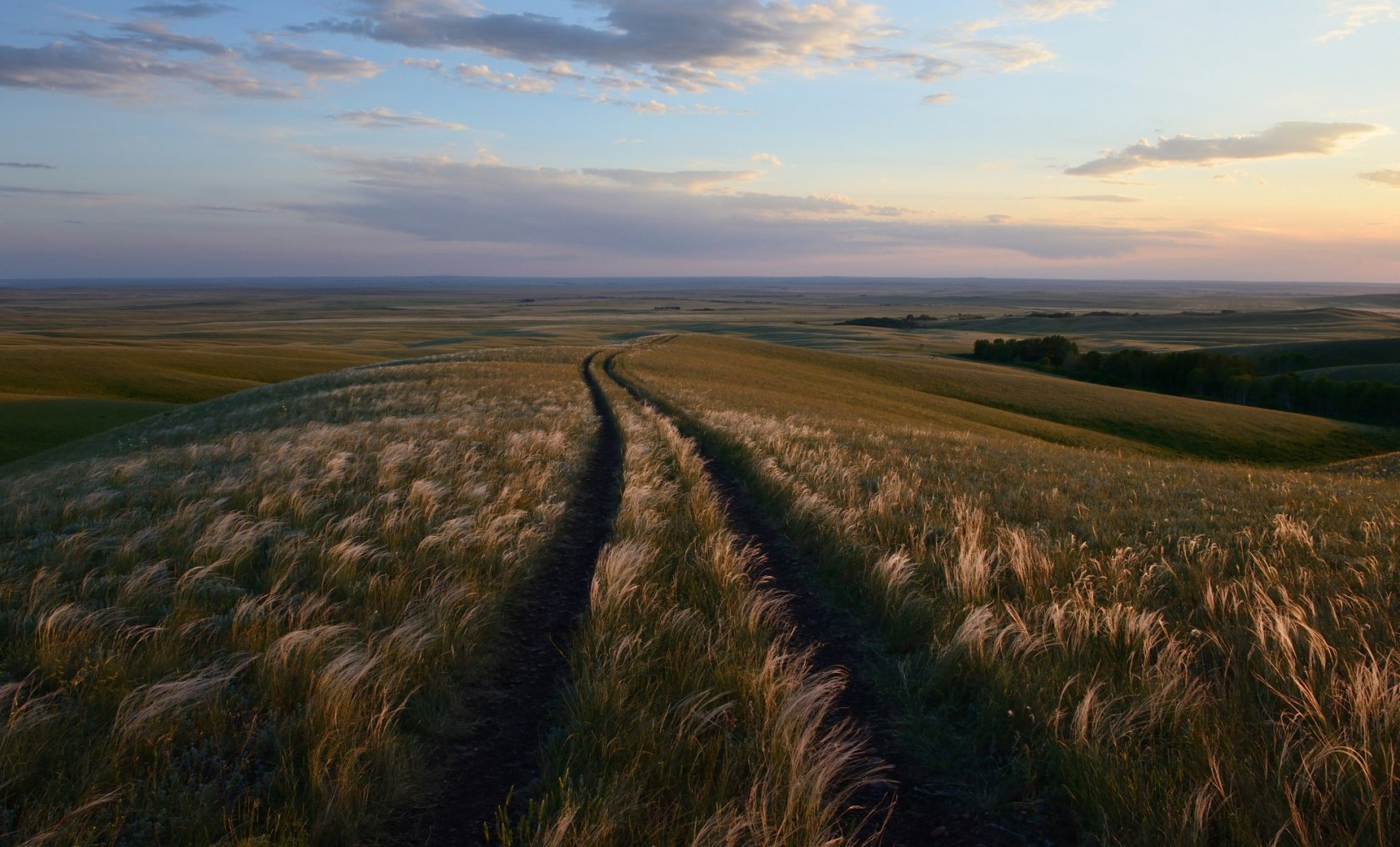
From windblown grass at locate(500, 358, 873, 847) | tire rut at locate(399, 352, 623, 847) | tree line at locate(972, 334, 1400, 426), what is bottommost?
tree line at locate(972, 334, 1400, 426)

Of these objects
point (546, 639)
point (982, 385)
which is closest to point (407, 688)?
point (546, 639)

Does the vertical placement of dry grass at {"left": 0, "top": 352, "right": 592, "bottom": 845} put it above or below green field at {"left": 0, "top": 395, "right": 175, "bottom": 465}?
above

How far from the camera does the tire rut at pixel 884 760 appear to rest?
3789mm

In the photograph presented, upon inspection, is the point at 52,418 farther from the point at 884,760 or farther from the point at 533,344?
the point at 884,760

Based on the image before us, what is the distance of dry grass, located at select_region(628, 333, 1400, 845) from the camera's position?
3.61 m

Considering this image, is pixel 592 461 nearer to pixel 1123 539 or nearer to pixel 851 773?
pixel 1123 539

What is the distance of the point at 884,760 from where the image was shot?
4.43 m

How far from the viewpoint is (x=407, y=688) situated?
193 inches

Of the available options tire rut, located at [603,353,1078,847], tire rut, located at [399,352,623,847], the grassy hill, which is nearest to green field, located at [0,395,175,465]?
the grassy hill

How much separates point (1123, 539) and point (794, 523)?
150 inches

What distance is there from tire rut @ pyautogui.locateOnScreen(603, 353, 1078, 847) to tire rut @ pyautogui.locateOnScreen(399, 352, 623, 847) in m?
1.92

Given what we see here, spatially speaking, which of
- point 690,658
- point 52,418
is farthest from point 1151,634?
point 52,418

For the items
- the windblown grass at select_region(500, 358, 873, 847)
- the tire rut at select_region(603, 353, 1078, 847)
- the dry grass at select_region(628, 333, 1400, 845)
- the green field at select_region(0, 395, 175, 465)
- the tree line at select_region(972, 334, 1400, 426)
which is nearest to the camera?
the windblown grass at select_region(500, 358, 873, 847)

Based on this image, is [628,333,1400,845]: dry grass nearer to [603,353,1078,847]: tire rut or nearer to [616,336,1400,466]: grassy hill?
[603,353,1078,847]: tire rut
